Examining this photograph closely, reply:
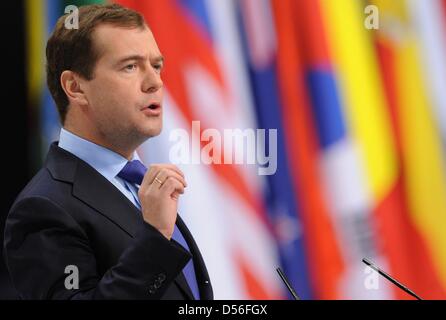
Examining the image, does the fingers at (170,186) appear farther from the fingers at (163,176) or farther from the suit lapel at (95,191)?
the suit lapel at (95,191)

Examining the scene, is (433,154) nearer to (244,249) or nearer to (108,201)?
(244,249)

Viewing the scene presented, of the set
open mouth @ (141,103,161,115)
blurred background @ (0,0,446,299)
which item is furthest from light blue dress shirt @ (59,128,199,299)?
blurred background @ (0,0,446,299)

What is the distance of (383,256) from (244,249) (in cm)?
47

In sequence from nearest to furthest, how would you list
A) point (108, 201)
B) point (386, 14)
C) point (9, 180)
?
point (108, 201), point (9, 180), point (386, 14)

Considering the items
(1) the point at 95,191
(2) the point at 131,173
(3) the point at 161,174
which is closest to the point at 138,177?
(2) the point at 131,173

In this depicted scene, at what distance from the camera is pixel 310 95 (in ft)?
8.50

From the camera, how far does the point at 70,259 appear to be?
1190 millimetres

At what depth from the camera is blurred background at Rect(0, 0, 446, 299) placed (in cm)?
252

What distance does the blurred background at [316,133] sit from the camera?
2.52m

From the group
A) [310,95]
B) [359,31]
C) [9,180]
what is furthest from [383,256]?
[9,180]

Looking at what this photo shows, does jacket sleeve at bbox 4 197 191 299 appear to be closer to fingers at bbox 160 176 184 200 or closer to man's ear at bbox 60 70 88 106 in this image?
fingers at bbox 160 176 184 200

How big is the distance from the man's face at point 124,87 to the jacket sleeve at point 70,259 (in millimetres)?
202

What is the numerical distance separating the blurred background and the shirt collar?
1.10m

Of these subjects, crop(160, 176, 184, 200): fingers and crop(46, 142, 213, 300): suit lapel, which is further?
crop(46, 142, 213, 300): suit lapel
